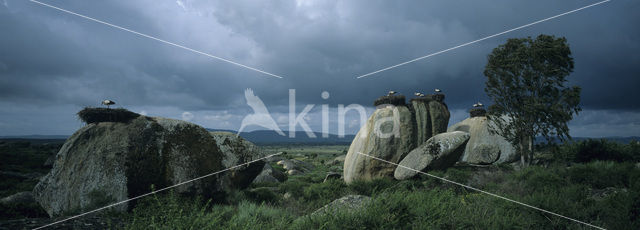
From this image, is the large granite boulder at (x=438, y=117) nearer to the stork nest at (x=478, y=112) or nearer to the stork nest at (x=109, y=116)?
the stork nest at (x=478, y=112)

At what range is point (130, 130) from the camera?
891 centimetres

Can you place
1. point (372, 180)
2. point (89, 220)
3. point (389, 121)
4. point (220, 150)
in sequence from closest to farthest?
point (89, 220) → point (220, 150) → point (372, 180) → point (389, 121)

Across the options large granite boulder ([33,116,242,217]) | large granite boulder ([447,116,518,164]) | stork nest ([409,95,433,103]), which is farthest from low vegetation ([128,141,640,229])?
stork nest ([409,95,433,103])

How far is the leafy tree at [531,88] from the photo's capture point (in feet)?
49.5

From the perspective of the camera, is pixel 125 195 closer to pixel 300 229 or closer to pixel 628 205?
pixel 300 229

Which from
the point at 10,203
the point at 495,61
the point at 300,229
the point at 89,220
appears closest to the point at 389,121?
the point at 495,61

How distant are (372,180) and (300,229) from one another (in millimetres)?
10851

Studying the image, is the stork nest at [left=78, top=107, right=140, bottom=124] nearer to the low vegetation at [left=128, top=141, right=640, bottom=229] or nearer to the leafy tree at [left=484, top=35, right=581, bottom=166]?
the low vegetation at [left=128, top=141, right=640, bottom=229]

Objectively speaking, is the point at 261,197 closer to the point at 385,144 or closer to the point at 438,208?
the point at 438,208

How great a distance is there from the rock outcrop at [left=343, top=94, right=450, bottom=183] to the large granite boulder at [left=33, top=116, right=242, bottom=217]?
347 inches

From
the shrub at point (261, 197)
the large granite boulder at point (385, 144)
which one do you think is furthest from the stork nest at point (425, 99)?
the shrub at point (261, 197)

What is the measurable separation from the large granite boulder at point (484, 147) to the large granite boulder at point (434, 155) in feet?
18.5

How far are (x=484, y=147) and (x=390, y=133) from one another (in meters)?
8.42

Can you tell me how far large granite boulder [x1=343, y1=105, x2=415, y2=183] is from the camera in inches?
617
